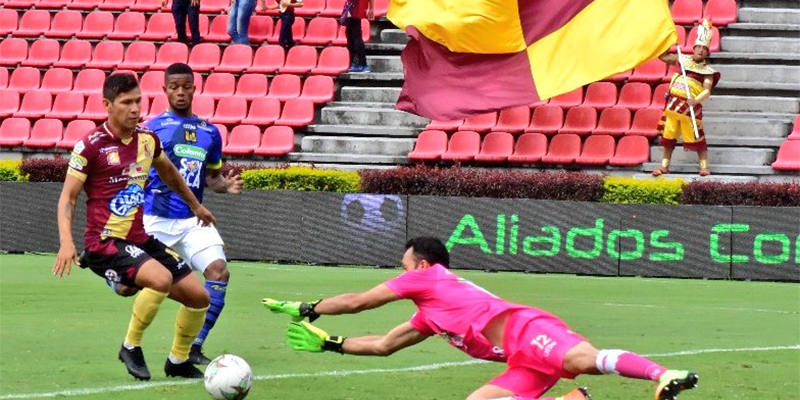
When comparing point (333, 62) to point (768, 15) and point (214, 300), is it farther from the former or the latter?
point (214, 300)

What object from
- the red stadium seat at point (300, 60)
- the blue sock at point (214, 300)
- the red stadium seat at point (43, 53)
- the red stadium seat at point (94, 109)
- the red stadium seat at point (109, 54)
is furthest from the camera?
the red stadium seat at point (43, 53)

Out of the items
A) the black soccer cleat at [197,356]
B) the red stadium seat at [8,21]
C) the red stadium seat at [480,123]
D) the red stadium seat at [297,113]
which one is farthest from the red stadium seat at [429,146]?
the black soccer cleat at [197,356]

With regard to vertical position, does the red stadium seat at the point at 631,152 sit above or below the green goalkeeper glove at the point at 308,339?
above

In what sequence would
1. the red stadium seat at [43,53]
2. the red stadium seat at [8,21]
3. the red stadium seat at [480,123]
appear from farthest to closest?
the red stadium seat at [8,21] < the red stadium seat at [43,53] < the red stadium seat at [480,123]

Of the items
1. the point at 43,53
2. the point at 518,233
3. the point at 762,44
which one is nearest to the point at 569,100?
the point at 762,44

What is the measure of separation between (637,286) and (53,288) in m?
6.57

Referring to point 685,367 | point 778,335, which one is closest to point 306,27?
point 778,335

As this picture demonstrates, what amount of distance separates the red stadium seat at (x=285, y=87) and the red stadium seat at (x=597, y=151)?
532 centimetres

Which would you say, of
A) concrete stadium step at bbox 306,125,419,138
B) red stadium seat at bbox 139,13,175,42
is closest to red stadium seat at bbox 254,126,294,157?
concrete stadium step at bbox 306,125,419,138

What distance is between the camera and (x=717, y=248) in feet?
62.4

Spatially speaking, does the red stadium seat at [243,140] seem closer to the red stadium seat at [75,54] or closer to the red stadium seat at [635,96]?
the red stadium seat at [75,54]

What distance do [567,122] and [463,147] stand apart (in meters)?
1.60

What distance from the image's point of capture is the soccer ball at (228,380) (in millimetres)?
8984

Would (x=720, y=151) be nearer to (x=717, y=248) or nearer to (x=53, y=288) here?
(x=717, y=248)
